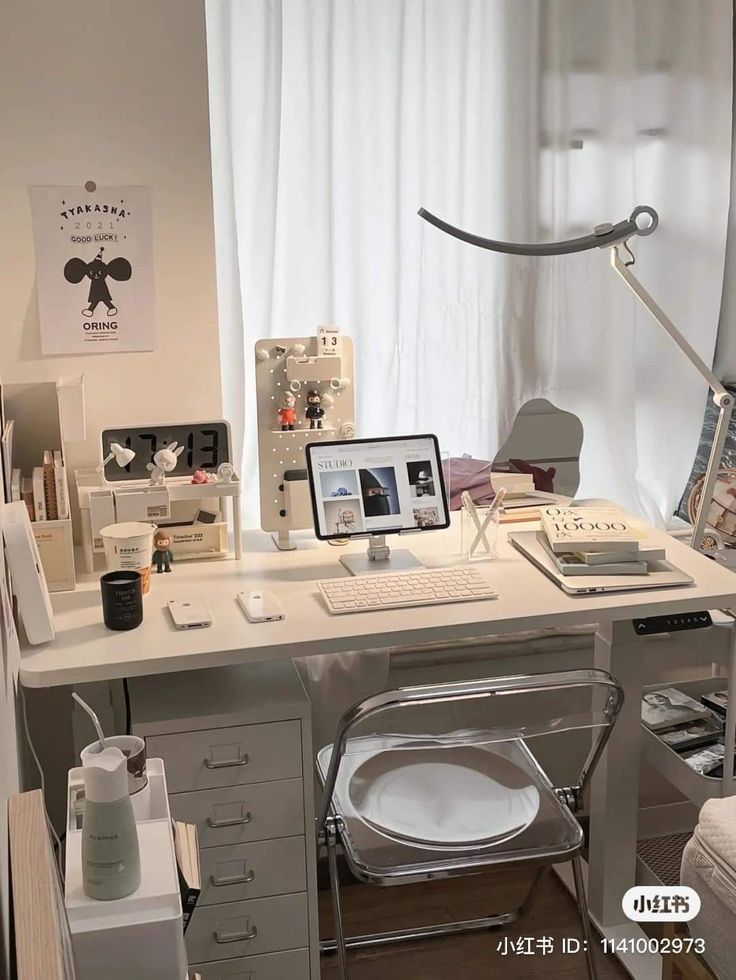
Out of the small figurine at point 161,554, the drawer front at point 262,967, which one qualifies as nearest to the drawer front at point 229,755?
the drawer front at point 262,967

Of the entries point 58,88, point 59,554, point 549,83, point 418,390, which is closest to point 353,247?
point 418,390

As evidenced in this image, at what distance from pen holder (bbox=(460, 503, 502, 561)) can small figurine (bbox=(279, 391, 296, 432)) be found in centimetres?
39

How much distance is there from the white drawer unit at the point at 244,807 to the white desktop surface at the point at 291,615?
0.12m

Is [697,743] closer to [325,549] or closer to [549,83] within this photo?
[325,549]

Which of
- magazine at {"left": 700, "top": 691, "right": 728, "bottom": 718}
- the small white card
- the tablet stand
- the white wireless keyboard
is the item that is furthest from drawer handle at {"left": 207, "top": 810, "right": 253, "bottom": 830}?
magazine at {"left": 700, "top": 691, "right": 728, "bottom": 718}

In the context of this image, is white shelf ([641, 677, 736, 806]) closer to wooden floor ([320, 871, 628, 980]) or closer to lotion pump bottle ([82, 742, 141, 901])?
wooden floor ([320, 871, 628, 980])

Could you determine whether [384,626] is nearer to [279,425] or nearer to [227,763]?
[227,763]

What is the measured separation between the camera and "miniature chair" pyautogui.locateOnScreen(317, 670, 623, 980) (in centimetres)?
157

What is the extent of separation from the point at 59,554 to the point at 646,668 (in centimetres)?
117

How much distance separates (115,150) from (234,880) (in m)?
1.38

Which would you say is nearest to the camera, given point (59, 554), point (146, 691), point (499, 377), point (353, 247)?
point (146, 691)

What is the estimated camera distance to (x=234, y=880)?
5.96 ft

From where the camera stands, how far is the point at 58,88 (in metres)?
2.08

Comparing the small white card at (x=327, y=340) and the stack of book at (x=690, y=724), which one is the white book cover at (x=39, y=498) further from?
the stack of book at (x=690, y=724)
